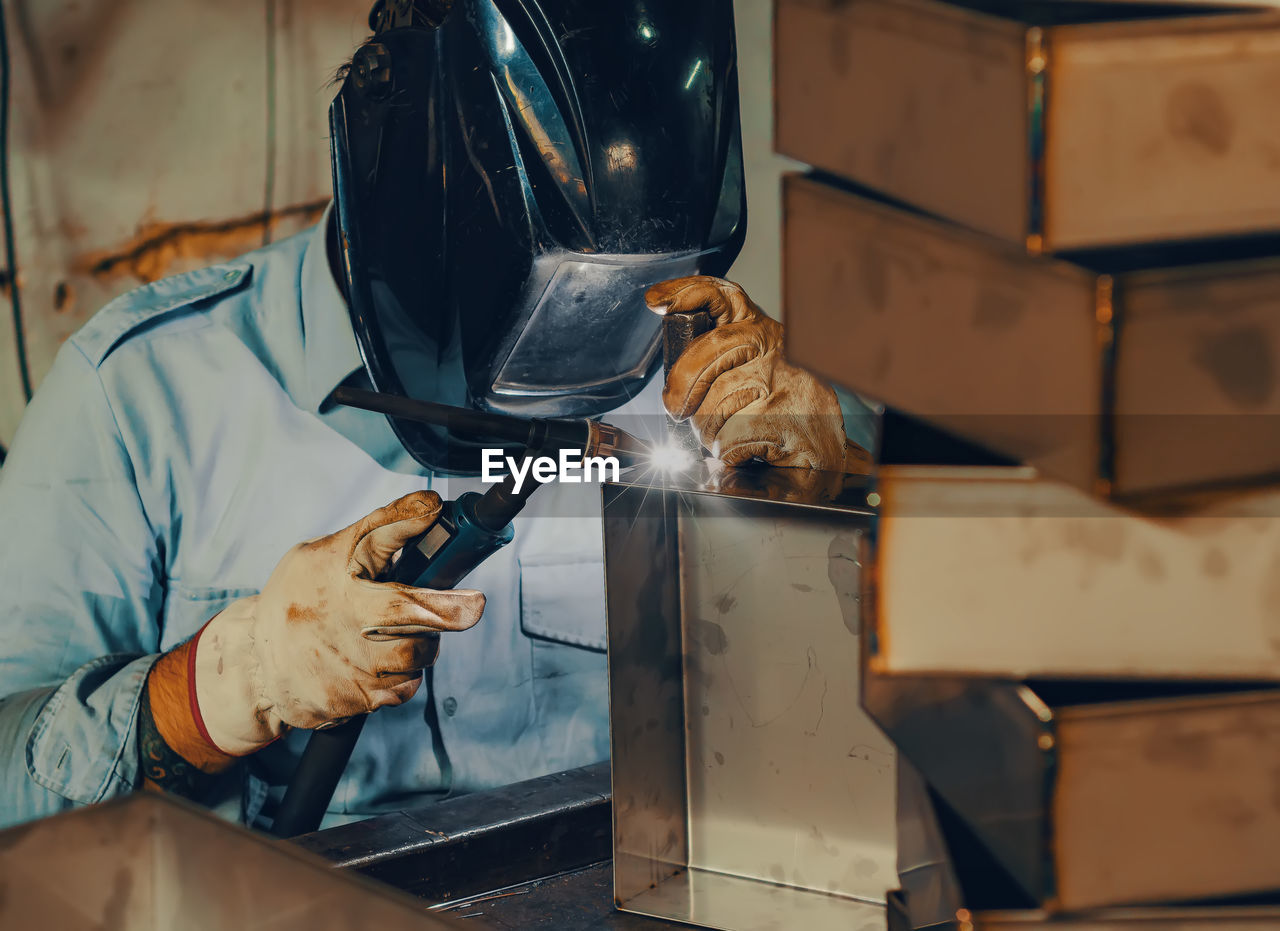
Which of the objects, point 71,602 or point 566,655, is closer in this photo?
point 71,602

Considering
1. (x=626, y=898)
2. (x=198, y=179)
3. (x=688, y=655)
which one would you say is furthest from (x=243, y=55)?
(x=626, y=898)

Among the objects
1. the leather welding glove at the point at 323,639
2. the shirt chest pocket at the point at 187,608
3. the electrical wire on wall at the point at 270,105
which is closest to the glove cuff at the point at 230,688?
the leather welding glove at the point at 323,639

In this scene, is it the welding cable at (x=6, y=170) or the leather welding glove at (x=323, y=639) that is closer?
the leather welding glove at (x=323, y=639)

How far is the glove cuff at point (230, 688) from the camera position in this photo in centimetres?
149

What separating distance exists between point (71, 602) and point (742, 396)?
3.04 ft

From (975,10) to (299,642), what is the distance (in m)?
1.21

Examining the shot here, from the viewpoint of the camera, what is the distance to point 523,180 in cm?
A: 150

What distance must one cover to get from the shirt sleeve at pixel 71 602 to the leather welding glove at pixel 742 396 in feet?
2.54

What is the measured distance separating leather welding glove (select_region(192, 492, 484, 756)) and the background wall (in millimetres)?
438

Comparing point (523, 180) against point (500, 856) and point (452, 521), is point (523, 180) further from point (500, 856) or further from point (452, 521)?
point (500, 856)

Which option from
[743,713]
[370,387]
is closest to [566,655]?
[370,387]

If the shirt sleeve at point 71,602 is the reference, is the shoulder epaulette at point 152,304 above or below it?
above

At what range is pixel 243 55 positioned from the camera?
5.46 ft

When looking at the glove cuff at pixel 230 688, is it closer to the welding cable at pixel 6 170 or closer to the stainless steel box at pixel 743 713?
the welding cable at pixel 6 170
